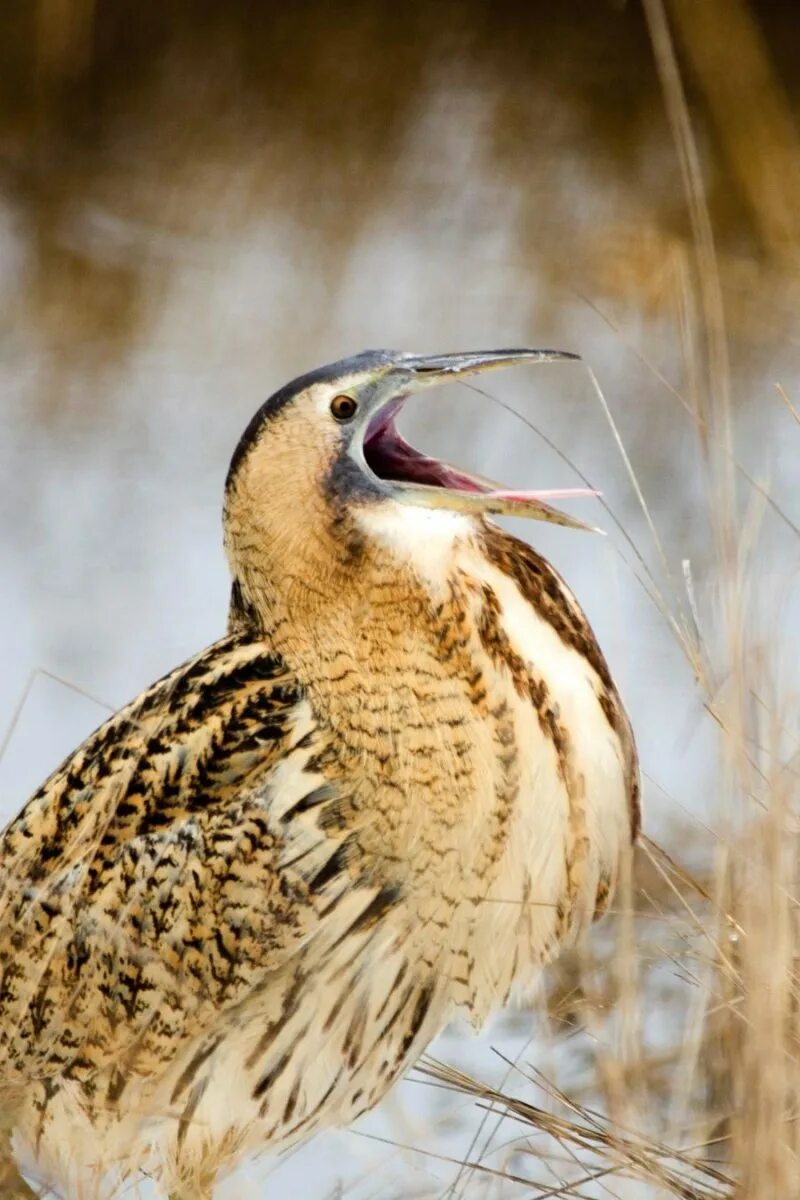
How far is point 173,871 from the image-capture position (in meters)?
2.29

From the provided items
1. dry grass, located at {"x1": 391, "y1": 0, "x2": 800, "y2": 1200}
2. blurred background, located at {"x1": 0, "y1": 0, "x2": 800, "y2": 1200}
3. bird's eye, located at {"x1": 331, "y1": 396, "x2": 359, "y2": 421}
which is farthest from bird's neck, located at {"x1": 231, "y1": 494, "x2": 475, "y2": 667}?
blurred background, located at {"x1": 0, "y1": 0, "x2": 800, "y2": 1200}

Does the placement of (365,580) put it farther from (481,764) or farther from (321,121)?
(321,121)

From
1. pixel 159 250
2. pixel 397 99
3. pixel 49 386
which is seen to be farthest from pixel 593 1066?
pixel 397 99

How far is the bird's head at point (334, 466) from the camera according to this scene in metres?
2.21

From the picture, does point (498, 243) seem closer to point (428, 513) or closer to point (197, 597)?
point (197, 597)

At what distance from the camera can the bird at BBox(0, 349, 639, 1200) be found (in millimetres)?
2229

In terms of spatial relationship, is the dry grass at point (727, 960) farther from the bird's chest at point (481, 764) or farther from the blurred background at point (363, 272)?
the blurred background at point (363, 272)

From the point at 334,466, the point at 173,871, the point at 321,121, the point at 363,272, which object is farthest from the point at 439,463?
the point at 321,121

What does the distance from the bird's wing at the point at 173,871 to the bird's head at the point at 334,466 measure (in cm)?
14

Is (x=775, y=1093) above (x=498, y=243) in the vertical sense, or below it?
below

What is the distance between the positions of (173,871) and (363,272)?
102 inches

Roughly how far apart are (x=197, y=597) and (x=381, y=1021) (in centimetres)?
169

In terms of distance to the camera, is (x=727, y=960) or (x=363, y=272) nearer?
(x=727, y=960)

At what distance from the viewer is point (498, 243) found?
4.81m
